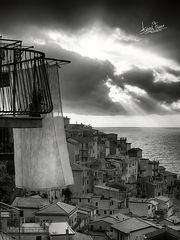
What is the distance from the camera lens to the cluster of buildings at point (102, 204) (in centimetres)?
1638

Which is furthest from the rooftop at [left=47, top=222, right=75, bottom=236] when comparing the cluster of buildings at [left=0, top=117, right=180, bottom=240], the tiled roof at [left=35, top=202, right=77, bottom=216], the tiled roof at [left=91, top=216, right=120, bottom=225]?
the tiled roof at [left=91, top=216, right=120, bottom=225]

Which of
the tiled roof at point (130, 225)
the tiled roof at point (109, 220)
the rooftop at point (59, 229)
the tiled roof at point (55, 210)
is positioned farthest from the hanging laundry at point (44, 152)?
the tiled roof at point (109, 220)

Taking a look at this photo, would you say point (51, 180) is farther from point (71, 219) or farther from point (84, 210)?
point (84, 210)

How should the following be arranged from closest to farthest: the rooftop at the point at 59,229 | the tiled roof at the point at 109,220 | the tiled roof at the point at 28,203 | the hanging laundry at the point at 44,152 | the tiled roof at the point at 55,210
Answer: the hanging laundry at the point at 44,152
the rooftop at the point at 59,229
the tiled roof at the point at 55,210
the tiled roof at the point at 28,203
the tiled roof at the point at 109,220

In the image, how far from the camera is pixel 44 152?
558 centimetres

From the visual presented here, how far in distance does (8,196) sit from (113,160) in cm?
1923

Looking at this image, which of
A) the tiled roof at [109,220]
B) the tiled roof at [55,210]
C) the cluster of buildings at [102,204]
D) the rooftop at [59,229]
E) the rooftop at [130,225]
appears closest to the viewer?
the rooftop at [59,229]

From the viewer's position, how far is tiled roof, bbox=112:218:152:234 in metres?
19.2

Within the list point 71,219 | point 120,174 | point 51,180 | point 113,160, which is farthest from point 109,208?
point 51,180

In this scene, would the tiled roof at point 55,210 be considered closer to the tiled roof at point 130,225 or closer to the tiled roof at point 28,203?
the tiled roof at point 28,203

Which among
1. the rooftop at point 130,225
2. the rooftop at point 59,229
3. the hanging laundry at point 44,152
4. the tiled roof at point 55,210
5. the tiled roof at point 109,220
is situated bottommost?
the tiled roof at point 109,220

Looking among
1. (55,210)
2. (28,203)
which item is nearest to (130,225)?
(55,210)

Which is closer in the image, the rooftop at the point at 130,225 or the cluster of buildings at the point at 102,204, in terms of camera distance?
the cluster of buildings at the point at 102,204

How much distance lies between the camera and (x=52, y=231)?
1570 cm
